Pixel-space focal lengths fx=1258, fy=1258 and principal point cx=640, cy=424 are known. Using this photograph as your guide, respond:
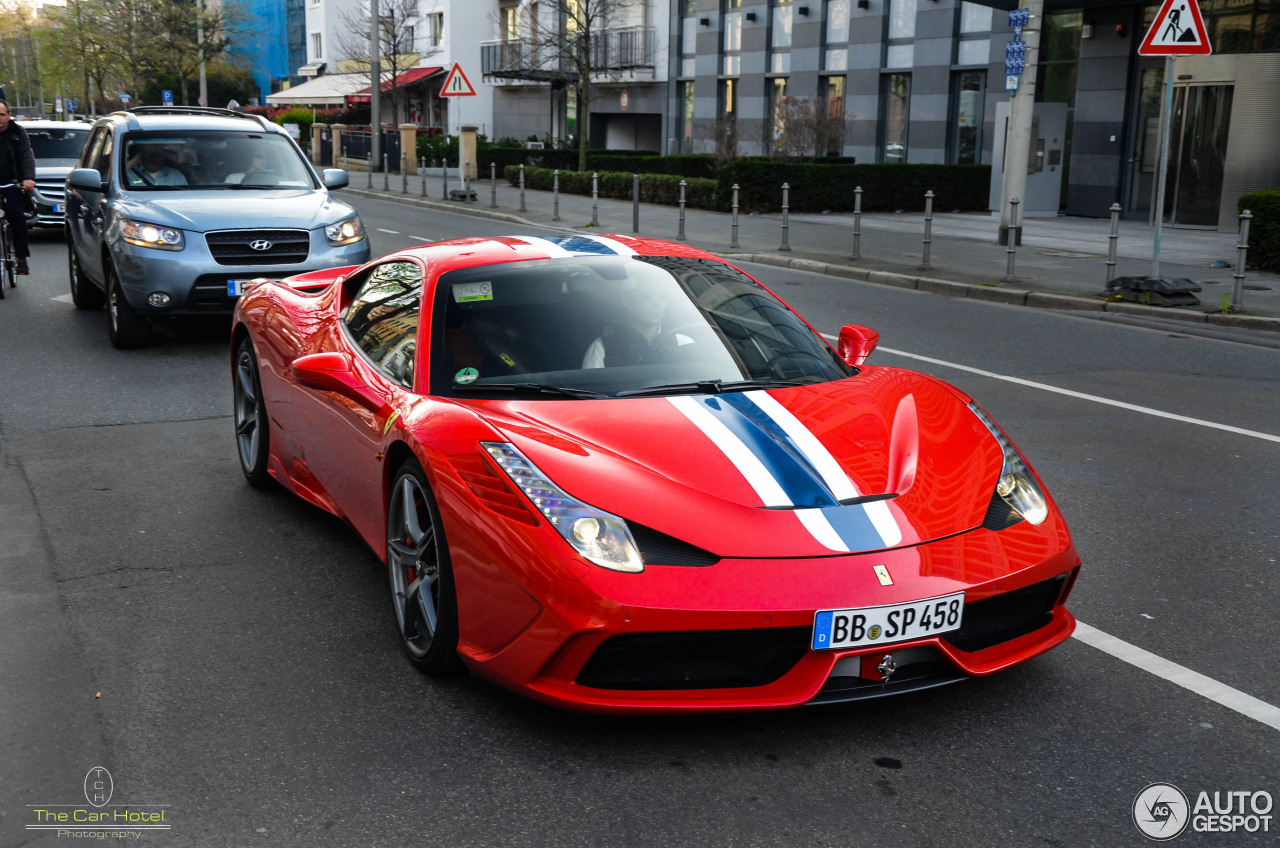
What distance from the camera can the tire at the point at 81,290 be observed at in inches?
486

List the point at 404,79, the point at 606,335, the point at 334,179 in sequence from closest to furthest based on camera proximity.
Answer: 1. the point at 606,335
2. the point at 334,179
3. the point at 404,79

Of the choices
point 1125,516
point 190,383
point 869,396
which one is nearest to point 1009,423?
point 1125,516

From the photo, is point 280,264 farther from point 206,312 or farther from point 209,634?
point 209,634

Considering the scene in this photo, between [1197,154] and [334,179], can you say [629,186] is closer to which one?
[1197,154]

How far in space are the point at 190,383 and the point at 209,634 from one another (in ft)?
16.6

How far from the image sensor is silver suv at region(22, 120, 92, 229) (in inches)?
770

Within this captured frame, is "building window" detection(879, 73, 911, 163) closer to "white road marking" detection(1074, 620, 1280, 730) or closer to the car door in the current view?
the car door

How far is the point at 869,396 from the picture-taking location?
4.28m

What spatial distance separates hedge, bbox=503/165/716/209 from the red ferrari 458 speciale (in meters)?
23.2

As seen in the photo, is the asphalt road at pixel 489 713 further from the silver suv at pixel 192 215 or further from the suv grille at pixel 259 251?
the suv grille at pixel 259 251

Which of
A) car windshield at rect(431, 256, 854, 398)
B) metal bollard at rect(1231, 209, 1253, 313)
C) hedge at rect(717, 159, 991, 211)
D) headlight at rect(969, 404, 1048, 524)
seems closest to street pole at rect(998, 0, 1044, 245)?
metal bollard at rect(1231, 209, 1253, 313)

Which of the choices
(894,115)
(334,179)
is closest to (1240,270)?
(334,179)

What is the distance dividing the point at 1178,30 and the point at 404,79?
51.3 meters

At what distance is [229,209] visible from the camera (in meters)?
10.2
